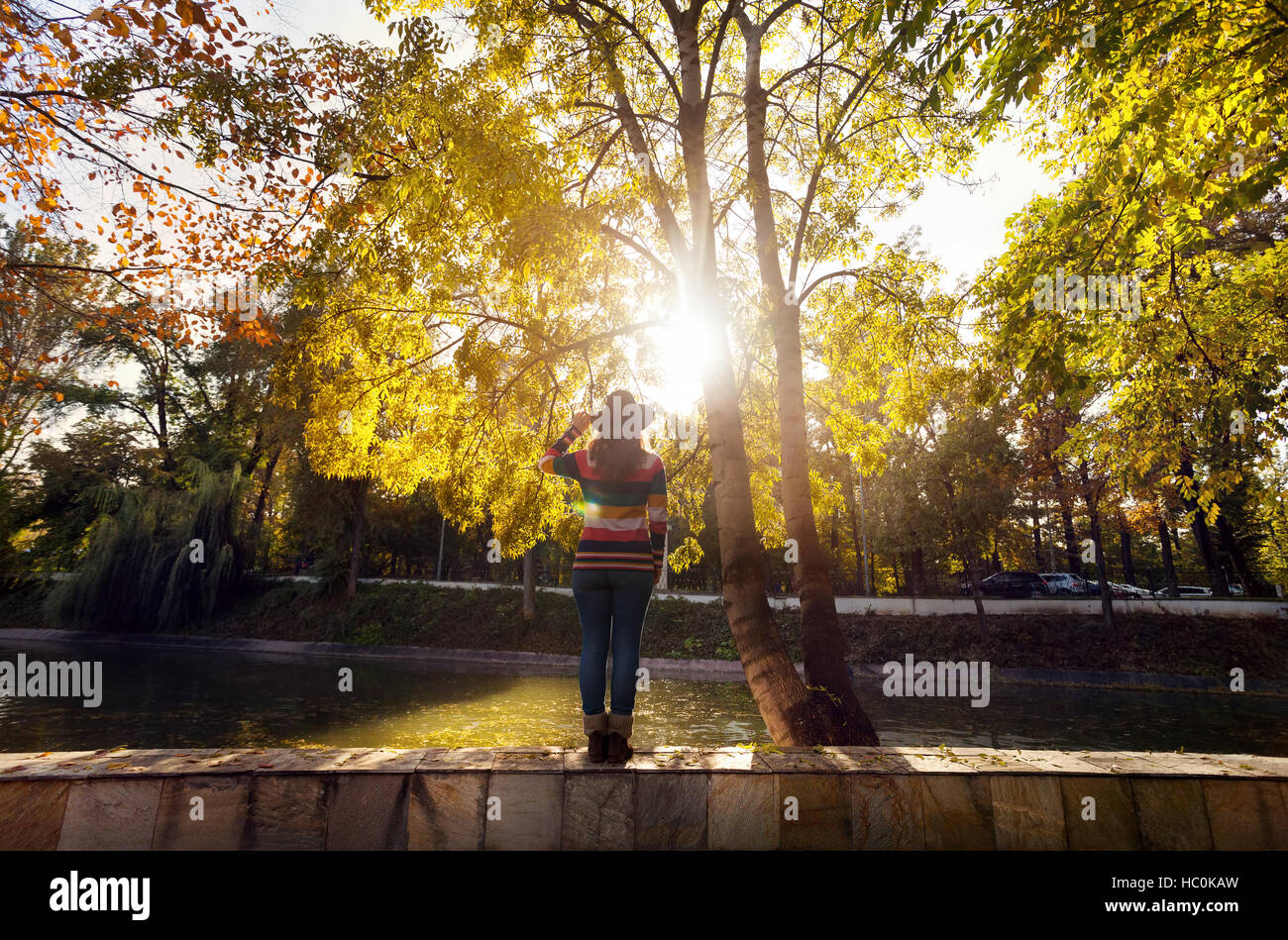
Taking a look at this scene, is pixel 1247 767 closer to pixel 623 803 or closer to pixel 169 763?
pixel 623 803

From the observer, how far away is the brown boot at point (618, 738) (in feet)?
10.5

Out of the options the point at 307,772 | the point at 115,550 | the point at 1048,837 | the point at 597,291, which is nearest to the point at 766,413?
the point at 597,291

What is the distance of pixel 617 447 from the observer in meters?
3.89

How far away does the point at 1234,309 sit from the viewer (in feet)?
28.7

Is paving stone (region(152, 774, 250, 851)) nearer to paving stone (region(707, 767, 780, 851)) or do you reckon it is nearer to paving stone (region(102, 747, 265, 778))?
paving stone (region(102, 747, 265, 778))

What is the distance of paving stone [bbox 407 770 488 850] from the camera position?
2812 millimetres

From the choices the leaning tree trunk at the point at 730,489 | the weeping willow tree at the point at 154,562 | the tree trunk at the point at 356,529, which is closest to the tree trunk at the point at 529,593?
the tree trunk at the point at 356,529

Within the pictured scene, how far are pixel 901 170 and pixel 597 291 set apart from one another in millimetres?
4374

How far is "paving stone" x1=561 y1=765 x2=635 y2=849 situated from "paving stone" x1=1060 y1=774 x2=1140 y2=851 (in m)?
2.07

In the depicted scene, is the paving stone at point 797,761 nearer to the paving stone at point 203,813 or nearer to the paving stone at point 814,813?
the paving stone at point 814,813

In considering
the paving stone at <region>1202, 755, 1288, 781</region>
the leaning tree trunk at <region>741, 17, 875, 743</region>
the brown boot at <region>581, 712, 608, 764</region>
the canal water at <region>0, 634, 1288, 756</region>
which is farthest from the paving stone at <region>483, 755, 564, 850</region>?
the canal water at <region>0, 634, 1288, 756</region>

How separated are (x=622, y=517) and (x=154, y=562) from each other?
2911 centimetres

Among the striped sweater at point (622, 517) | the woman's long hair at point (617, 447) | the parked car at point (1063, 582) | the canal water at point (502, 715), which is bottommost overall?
the canal water at point (502, 715)
